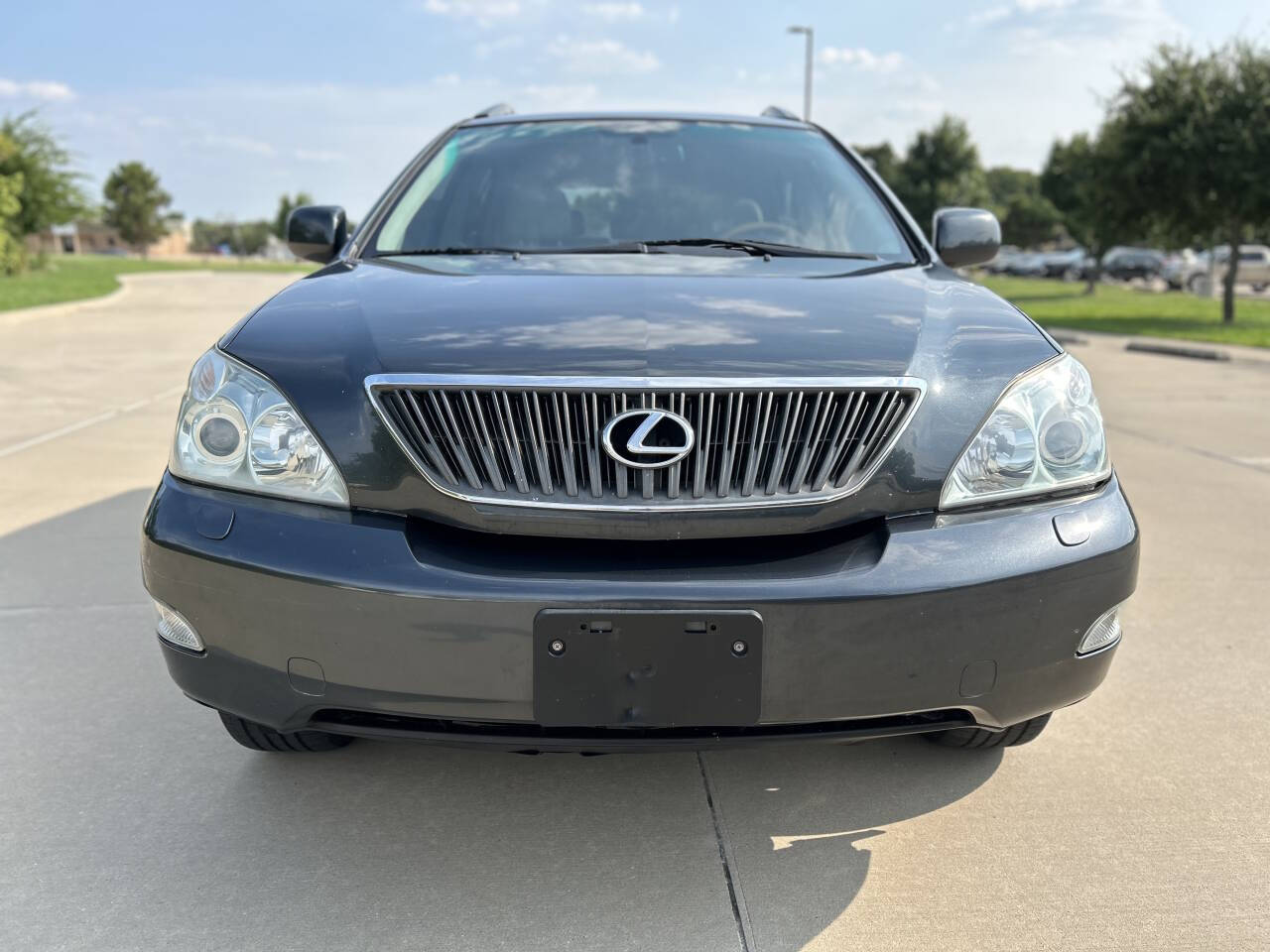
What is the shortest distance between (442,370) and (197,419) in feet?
1.69

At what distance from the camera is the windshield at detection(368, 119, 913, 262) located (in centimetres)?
298

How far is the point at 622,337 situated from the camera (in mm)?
1979

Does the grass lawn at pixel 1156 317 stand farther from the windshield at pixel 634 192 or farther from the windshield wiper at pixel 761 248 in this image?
the windshield wiper at pixel 761 248

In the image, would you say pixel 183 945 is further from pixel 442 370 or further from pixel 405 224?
pixel 405 224

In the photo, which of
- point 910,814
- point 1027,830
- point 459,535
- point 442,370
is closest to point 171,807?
point 459,535

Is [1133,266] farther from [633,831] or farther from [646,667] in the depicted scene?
[646,667]

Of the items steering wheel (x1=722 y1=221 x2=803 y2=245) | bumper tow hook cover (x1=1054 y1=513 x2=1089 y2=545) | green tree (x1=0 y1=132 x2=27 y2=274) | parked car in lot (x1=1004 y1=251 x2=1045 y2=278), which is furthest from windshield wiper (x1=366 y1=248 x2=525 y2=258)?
parked car in lot (x1=1004 y1=251 x2=1045 y2=278)

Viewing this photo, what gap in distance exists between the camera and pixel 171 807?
89.9 inches

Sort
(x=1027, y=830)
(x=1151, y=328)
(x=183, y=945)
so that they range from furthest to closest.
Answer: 1. (x=1151, y=328)
2. (x=1027, y=830)
3. (x=183, y=945)

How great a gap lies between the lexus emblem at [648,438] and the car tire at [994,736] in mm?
922

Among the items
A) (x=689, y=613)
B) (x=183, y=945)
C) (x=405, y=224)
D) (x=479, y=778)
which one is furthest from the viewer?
(x=405, y=224)

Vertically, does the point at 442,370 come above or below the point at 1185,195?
below

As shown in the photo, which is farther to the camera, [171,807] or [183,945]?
[171,807]

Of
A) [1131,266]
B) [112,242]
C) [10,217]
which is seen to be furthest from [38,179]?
[112,242]
